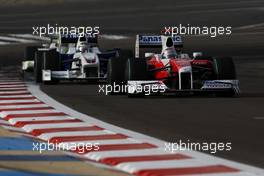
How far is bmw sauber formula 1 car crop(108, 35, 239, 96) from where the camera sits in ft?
51.1

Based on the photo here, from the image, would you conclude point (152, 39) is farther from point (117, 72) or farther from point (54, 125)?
point (54, 125)

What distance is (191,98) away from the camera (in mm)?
15758

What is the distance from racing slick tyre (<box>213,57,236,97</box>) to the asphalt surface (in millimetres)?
355

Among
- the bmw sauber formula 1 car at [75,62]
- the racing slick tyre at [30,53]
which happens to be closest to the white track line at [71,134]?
the bmw sauber formula 1 car at [75,62]

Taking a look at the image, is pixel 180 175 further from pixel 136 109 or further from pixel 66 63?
pixel 66 63

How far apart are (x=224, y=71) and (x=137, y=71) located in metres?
1.75

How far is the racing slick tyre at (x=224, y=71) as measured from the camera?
1593cm

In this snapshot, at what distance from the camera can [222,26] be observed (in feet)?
147

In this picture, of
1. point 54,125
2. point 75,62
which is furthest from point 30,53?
point 54,125

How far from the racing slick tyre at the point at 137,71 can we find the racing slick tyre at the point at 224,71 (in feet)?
4.68

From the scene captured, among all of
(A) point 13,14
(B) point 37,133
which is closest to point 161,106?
(B) point 37,133

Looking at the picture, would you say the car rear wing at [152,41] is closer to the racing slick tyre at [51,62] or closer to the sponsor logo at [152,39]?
the sponsor logo at [152,39]

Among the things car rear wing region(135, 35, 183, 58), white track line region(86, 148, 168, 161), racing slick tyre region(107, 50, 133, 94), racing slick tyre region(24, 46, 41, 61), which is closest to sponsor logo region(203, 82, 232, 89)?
racing slick tyre region(107, 50, 133, 94)

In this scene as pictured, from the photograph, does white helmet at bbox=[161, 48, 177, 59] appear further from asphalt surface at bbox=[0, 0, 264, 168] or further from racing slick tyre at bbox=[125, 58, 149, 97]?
asphalt surface at bbox=[0, 0, 264, 168]
